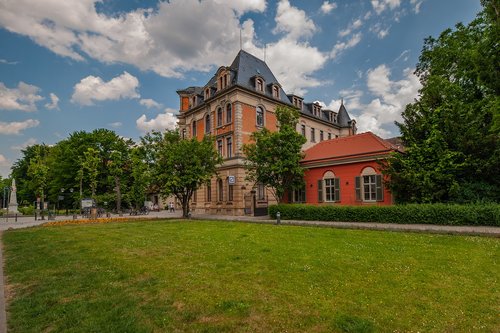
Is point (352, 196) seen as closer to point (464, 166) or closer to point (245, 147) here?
point (464, 166)

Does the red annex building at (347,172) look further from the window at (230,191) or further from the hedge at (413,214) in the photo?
the window at (230,191)

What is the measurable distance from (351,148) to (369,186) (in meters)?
3.61

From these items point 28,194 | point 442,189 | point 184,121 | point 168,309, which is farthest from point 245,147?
point 28,194

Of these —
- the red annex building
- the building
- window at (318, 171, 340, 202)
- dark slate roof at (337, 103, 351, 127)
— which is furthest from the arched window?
dark slate roof at (337, 103, 351, 127)

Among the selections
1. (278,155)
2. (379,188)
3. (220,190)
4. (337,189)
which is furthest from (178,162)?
(379,188)

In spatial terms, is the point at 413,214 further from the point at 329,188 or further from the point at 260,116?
the point at 260,116

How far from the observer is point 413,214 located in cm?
1644

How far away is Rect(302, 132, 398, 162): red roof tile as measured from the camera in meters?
22.2

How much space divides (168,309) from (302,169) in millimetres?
21452

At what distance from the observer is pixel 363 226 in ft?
51.9

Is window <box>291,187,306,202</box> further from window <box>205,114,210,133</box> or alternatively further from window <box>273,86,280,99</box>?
window <box>205,114,210,133</box>

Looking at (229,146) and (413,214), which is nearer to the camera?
(413,214)

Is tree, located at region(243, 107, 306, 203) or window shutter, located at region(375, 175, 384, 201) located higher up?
tree, located at region(243, 107, 306, 203)

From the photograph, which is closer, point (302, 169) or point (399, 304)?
point (399, 304)
